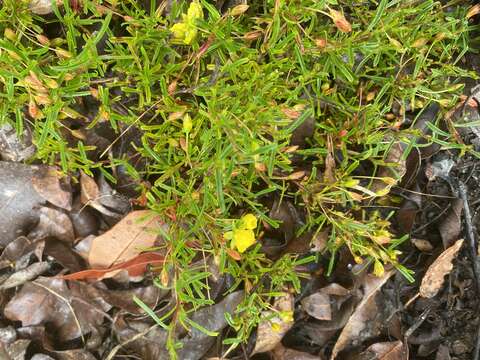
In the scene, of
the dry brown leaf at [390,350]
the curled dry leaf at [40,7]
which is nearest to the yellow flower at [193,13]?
the curled dry leaf at [40,7]

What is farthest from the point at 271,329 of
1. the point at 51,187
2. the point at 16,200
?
the point at 16,200

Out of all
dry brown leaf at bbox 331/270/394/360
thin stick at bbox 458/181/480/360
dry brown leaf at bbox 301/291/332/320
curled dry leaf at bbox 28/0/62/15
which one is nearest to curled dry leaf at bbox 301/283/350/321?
dry brown leaf at bbox 301/291/332/320

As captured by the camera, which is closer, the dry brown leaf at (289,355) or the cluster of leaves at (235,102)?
the cluster of leaves at (235,102)

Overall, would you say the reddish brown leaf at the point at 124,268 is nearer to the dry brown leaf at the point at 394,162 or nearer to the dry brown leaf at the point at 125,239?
the dry brown leaf at the point at 125,239

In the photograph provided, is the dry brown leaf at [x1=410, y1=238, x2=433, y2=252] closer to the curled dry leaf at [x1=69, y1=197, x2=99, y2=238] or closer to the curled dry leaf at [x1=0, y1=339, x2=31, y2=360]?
the curled dry leaf at [x1=69, y1=197, x2=99, y2=238]

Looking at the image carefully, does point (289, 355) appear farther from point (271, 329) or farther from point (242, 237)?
point (242, 237)

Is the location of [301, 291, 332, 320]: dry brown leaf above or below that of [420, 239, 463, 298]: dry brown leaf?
below

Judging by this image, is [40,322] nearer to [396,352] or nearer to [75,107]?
[75,107]

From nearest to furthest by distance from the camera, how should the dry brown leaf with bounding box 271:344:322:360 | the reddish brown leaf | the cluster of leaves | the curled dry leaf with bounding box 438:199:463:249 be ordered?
the cluster of leaves < the reddish brown leaf < the dry brown leaf with bounding box 271:344:322:360 < the curled dry leaf with bounding box 438:199:463:249

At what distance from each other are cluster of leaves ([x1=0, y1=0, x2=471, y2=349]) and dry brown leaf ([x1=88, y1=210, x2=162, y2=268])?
155 mm

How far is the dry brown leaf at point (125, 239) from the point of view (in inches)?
93.7

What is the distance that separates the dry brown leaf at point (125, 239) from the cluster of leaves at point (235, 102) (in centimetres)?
16

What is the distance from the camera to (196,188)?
2.29 meters

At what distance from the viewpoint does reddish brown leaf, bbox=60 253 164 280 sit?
7.78 feet
